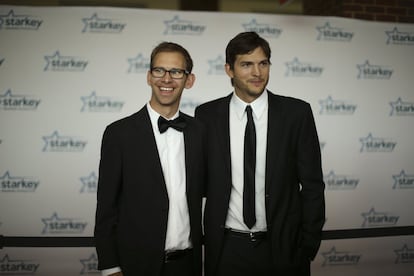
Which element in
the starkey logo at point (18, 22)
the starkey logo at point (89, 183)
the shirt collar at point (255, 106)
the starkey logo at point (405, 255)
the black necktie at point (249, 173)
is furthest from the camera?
the starkey logo at point (405, 255)

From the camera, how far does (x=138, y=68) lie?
334 cm

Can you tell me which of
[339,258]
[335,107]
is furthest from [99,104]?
[339,258]

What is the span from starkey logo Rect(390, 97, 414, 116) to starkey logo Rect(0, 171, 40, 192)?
3.35 m

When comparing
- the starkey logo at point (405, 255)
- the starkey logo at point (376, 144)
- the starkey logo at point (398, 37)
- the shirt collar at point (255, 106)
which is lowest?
the starkey logo at point (405, 255)

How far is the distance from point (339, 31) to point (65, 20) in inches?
98.1

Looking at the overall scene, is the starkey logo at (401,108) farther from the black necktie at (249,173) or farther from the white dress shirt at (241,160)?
the black necktie at (249,173)

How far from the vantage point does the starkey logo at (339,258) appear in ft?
11.8

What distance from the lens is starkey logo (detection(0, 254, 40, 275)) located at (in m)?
3.28

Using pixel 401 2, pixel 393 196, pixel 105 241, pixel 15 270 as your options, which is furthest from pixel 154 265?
pixel 401 2

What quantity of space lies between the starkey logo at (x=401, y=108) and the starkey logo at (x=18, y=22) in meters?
3.32

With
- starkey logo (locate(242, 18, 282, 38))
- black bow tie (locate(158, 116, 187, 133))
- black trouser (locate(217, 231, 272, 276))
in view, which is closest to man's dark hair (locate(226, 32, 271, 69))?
black bow tie (locate(158, 116, 187, 133))

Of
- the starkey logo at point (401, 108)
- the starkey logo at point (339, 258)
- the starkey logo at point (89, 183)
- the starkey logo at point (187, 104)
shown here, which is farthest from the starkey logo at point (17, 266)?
the starkey logo at point (401, 108)

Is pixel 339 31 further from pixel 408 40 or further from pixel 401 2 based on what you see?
pixel 401 2

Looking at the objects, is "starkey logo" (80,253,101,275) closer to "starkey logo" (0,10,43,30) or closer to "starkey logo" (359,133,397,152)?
"starkey logo" (0,10,43,30)
